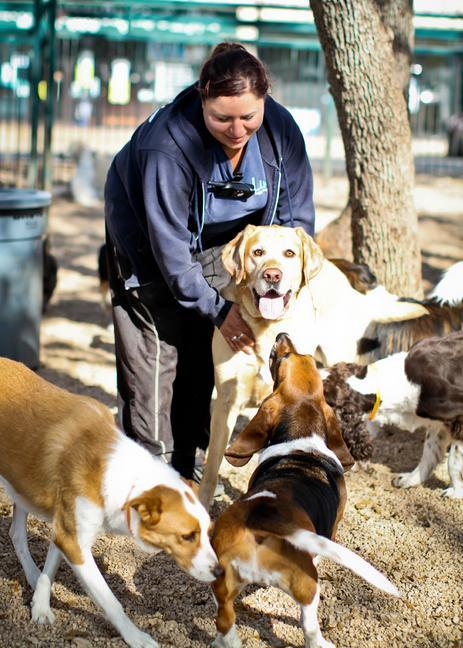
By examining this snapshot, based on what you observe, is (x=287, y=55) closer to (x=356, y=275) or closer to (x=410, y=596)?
(x=356, y=275)

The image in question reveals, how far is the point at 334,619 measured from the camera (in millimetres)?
3912

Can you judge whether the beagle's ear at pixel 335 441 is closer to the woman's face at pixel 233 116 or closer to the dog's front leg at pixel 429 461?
the woman's face at pixel 233 116

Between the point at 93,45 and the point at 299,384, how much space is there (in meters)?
14.3

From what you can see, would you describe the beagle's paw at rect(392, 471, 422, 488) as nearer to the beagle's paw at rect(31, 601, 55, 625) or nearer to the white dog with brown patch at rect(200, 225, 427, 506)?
the white dog with brown patch at rect(200, 225, 427, 506)

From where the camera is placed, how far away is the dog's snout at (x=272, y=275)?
4291 millimetres

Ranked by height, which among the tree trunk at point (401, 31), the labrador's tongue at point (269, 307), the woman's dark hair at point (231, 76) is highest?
the tree trunk at point (401, 31)

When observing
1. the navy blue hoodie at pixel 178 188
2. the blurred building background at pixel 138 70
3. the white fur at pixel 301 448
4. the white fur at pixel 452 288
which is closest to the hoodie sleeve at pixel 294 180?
the navy blue hoodie at pixel 178 188

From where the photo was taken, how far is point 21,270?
6.79 metres

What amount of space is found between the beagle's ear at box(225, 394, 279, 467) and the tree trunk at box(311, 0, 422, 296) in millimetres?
3376

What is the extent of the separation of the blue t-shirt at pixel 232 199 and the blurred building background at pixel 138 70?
24.0ft

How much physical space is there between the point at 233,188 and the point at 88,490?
1635mm

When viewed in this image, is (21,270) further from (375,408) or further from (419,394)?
(419,394)

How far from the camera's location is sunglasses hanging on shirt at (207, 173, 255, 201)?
424 centimetres

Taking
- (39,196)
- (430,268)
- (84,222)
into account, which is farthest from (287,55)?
(39,196)
